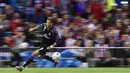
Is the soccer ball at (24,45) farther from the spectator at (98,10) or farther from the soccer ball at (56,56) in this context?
the spectator at (98,10)

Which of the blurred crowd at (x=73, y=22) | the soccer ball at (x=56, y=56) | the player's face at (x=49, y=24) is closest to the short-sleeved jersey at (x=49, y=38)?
the player's face at (x=49, y=24)

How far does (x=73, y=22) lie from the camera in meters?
18.7

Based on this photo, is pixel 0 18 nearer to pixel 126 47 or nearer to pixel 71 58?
pixel 71 58

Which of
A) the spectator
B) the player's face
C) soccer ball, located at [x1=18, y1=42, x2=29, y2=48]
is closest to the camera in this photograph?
the player's face

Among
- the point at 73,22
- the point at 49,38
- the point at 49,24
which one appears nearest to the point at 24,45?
the point at 73,22

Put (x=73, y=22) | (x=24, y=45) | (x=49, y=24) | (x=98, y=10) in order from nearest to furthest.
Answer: (x=49, y=24)
(x=24, y=45)
(x=73, y=22)
(x=98, y=10)

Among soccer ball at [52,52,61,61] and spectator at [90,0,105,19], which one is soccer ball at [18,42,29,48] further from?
spectator at [90,0,105,19]

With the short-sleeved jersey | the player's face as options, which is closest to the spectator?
the short-sleeved jersey

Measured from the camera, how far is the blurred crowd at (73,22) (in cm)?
1759

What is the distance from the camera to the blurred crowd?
17594 mm

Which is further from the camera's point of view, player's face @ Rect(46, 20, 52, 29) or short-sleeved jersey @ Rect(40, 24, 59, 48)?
short-sleeved jersey @ Rect(40, 24, 59, 48)
